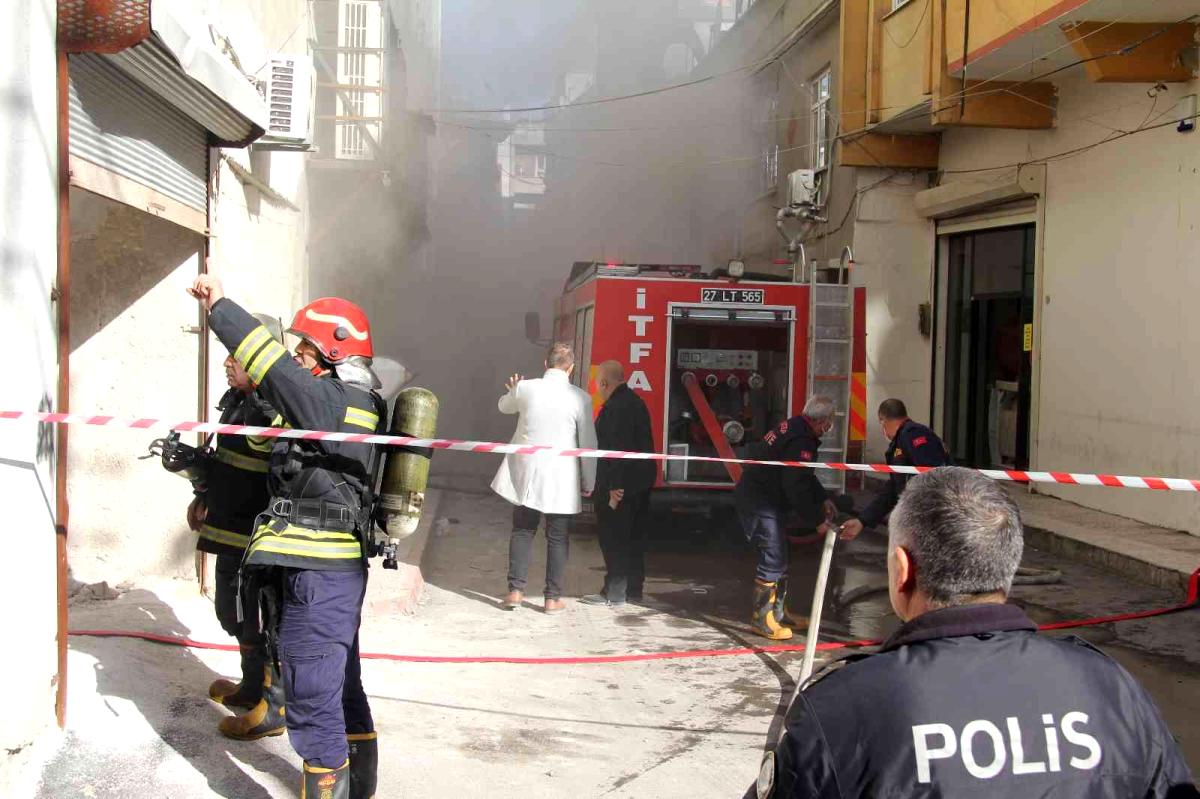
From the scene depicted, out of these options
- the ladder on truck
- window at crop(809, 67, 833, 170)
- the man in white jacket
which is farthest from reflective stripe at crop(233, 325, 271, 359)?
window at crop(809, 67, 833, 170)

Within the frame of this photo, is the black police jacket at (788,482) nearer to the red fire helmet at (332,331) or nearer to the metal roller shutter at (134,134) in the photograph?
the red fire helmet at (332,331)

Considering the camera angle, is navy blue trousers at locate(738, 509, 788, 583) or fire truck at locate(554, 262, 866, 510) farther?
fire truck at locate(554, 262, 866, 510)

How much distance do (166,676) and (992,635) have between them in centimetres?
374

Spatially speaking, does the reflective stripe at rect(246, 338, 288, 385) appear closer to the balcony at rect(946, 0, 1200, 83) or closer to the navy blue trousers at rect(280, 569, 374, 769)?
the navy blue trousers at rect(280, 569, 374, 769)

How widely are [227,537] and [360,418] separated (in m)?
1.03

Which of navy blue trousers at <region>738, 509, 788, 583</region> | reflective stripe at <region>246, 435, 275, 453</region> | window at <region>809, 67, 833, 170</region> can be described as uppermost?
window at <region>809, 67, 833, 170</region>

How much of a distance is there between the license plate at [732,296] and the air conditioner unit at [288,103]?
344 centimetres

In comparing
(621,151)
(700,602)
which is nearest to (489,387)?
(621,151)

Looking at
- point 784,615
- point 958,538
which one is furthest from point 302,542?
point 784,615

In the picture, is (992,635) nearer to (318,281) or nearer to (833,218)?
(318,281)

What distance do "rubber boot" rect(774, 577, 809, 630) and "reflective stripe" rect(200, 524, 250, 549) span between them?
3.28 metres

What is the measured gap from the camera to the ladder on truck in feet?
29.5

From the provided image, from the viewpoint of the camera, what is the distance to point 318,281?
11.7 m

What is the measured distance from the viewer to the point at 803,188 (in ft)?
48.2
